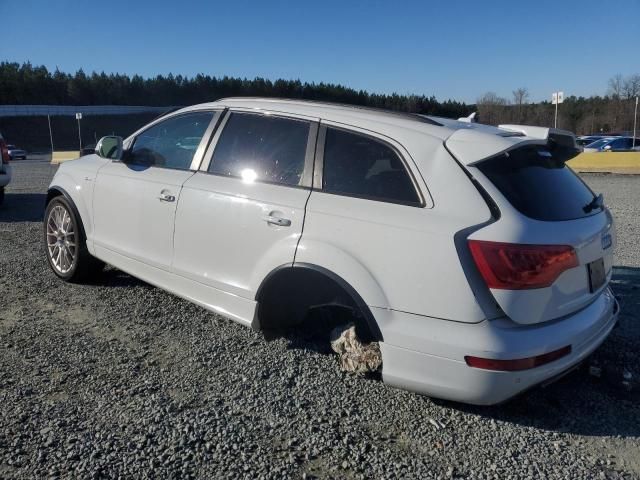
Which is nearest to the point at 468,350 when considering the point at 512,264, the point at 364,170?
the point at 512,264

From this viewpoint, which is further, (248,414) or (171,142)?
(171,142)

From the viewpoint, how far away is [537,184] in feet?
9.33

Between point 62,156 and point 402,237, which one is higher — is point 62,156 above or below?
below

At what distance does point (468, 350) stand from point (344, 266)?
2.51 feet

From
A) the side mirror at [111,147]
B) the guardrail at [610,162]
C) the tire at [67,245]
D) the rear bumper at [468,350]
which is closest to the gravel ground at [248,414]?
the rear bumper at [468,350]

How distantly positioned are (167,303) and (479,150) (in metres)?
3.00

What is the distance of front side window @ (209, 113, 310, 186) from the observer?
336 centimetres

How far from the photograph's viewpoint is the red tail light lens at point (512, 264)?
97.7 inches

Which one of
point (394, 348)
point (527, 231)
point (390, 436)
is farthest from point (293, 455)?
point (527, 231)

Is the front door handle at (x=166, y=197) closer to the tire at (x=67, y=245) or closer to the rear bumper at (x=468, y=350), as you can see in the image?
the tire at (x=67, y=245)

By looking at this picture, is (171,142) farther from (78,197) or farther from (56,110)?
(56,110)

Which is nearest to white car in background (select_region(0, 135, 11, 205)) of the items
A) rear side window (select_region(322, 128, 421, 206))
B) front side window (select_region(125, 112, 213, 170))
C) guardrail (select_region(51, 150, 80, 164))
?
front side window (select_region(125, 112, 213, 170))

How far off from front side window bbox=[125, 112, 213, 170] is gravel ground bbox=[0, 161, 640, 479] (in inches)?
49.5

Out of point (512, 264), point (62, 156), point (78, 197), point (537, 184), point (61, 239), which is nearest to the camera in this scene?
point (512, 264)
